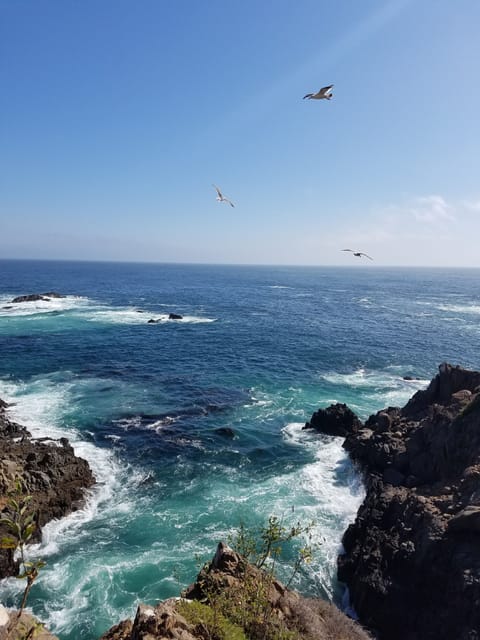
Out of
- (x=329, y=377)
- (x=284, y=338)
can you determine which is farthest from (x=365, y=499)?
(x=284, y=338)

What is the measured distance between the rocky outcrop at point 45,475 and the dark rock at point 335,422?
75.9 ft

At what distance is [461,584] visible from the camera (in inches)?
734

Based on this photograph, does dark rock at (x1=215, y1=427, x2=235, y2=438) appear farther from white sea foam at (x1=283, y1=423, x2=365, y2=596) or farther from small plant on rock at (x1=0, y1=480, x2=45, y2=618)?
small plant on rock at (x1=0, y1=480, x2=45, y2=618)

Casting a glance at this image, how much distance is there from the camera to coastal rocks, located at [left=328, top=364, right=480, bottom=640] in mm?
18922

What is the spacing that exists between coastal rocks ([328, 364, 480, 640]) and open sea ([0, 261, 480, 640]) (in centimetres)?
217

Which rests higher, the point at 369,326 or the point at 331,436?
the point at 369,326

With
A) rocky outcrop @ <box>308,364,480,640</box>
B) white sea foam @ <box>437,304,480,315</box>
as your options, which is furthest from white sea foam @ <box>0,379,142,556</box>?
white sea foam @ <box>437,304,480,315</box>

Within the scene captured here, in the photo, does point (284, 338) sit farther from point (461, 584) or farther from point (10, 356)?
point (461, 584)

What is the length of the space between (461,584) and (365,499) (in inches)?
389

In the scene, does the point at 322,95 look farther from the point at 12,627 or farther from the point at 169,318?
the point at 169,318

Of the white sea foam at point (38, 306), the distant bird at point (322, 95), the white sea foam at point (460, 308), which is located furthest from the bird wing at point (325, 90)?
the white sea foam at point (460, 308)

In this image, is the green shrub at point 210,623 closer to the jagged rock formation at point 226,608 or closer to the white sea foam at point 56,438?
the jagged rock formation at point 226,608

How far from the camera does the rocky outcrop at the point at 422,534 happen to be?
1892 centimetres

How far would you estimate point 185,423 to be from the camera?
41594 millimetres
